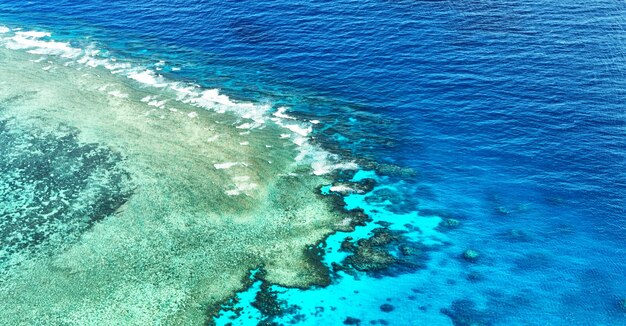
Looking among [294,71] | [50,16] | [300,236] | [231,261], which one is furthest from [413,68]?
[50,16]

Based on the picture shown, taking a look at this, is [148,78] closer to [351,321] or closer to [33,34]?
[33,34]

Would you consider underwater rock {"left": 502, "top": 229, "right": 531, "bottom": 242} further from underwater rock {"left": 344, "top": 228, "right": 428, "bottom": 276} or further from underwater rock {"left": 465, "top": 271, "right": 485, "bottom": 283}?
underwater rock {"left": 344, "top": 228, "right": 428, "bottom": 276}

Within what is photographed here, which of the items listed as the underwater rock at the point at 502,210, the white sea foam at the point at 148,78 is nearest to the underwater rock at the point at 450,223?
the underwater rock at the point at 502,210

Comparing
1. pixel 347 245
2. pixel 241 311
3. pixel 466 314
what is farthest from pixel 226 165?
pixel 466 314

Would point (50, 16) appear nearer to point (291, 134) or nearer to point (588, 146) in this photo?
point (291, 134)

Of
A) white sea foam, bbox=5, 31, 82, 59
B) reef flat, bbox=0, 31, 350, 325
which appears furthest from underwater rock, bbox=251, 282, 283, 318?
white sea foam, bbox=5, 31, 82, 59

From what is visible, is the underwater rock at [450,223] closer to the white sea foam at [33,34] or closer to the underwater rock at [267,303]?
the underwater rock at [267,303]

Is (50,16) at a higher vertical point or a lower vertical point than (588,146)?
higher
